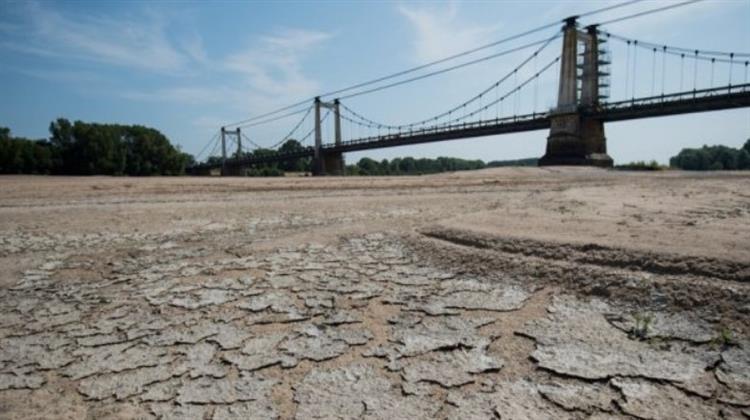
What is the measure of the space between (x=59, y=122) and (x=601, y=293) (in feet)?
184

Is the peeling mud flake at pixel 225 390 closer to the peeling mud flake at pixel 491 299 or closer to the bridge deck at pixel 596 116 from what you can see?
the peeling mud flake at pixel 491 299

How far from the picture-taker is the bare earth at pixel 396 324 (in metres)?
1.76

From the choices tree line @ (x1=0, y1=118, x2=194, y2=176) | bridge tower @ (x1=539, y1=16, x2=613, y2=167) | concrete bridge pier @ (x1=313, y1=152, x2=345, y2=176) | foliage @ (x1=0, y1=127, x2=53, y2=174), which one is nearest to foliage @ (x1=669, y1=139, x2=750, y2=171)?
bridge tower @ (x1=539, y1=16, x2=613, y2=167)

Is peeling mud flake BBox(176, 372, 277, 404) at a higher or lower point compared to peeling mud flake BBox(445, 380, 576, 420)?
lower

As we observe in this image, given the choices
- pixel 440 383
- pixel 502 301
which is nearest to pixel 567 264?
pixel 502 301

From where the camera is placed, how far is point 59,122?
4544 centimetres

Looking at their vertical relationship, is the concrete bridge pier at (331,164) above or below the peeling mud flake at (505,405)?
above

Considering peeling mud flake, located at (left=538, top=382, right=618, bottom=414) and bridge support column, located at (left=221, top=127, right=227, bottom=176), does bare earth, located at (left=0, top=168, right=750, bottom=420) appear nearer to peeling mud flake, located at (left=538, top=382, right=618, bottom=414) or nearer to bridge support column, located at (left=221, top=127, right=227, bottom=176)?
peeling mud flake, located at (left=538, top=382, right=618, bottom=414)

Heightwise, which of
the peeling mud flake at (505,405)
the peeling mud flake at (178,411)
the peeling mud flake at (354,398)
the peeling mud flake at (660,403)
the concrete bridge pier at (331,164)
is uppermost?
the concrete bridge pier at (331,164)

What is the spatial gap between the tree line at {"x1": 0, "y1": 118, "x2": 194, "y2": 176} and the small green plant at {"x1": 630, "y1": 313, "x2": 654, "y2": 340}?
5081 cm

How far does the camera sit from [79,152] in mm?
44031

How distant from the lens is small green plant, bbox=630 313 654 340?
2.19 metres

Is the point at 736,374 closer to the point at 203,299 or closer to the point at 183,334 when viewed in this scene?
the point at 183,334

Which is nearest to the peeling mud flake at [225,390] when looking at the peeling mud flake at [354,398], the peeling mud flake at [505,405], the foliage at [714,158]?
the peeling mud flake at [354,398]
